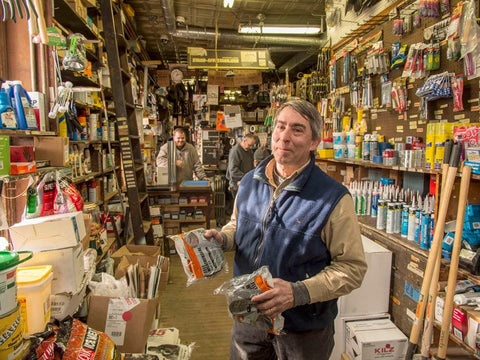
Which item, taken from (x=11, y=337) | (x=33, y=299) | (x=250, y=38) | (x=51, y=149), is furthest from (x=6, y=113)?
(x=250, y=38)

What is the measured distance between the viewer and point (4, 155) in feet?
5.35

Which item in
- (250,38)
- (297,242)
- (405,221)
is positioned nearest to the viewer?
(297,242)

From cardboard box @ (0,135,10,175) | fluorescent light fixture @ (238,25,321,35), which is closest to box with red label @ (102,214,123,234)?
cardboard box @ (0,135,10,175)

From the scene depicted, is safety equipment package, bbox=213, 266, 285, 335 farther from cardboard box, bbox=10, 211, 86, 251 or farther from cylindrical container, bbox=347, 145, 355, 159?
cylindrical container, bbox=347, 145, 355, 159

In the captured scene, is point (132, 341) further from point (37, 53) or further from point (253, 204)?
point (37, 53)

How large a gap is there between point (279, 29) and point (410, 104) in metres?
3.92

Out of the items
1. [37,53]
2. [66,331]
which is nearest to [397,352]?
[66,331]

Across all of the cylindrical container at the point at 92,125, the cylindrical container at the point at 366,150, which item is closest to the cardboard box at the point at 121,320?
the cylindrical container at the point at 92,125

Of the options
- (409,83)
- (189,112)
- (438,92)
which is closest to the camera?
(438,92)

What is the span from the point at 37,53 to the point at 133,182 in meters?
2.19

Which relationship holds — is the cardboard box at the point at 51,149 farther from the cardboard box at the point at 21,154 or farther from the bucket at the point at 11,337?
the bucket at the point at 11,337

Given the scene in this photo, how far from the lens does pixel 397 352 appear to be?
254cm

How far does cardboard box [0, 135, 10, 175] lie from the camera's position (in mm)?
1611

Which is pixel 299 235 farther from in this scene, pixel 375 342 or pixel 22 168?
pixel 375 342
